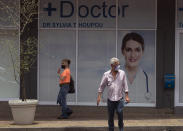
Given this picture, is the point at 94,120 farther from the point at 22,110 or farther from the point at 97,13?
the point at 97,13

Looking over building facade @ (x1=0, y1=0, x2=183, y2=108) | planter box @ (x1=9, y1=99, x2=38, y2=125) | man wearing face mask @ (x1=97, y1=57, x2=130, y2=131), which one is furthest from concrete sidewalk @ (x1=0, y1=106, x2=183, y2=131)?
man wearing face mask @ (x1=97, y1=57, x2=130, y2=131)

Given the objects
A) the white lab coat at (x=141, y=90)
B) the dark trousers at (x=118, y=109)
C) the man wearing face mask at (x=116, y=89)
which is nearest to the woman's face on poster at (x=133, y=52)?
the white lab coat at (x=141, y=90)

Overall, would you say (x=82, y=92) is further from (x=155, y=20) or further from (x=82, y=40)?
(x=155, y=20)

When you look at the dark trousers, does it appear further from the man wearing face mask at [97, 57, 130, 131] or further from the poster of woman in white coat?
the poster of woman in white coat

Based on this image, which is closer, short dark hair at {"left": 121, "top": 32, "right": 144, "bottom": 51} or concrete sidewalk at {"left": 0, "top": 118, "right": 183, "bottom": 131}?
concrete sidewalk at {"left": 0, "top": 118, "right": 183, "bottom": 131}

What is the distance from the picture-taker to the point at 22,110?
11.5 metres

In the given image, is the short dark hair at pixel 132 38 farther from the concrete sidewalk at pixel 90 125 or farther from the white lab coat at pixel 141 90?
the concrete sidewalk at pixel 90 125

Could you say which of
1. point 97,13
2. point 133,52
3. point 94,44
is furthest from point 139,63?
point 97,13

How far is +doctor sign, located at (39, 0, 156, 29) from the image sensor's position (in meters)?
14.7

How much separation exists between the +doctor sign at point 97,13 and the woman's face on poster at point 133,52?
60cm

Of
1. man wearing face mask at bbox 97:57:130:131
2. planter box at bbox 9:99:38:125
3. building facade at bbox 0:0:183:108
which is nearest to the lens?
man wearing face mask at bbox 97:57:130:131

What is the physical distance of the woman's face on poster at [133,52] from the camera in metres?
14.8

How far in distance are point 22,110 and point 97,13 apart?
16.2 ft

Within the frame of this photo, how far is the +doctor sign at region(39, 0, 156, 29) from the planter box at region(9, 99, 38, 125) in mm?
4069
